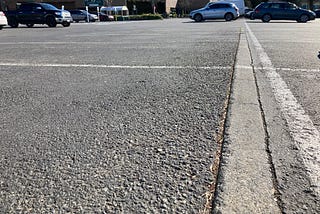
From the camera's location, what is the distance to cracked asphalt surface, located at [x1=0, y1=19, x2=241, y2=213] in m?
1.76

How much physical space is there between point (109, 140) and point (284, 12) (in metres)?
25.4

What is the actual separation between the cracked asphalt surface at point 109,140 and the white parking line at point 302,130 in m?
0.65

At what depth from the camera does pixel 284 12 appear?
79.5 feet

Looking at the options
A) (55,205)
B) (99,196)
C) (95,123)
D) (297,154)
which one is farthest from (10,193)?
(297,154)

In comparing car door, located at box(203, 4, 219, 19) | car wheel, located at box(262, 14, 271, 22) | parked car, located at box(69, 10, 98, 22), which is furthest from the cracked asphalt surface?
parked car, located at box(69, 10, 98, 22)

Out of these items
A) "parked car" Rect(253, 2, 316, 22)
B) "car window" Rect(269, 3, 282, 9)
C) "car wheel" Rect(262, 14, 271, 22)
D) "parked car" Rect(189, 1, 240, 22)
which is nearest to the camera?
"parked car" Rect(253, 2, 316, 22)

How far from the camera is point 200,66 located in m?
5.47

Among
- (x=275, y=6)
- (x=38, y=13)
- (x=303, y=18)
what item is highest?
(x=275, y=6)

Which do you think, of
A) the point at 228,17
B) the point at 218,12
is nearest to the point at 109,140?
the point at 218,12

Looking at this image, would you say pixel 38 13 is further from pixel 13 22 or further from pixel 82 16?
pixel 82 16

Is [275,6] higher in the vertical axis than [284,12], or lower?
higher

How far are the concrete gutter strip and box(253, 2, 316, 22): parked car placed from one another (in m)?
24.0

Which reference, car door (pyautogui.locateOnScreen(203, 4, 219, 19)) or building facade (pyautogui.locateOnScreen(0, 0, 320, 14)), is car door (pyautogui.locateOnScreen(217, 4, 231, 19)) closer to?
car door (pyautogui.locateOnScreen(203, 4, 219, 19))

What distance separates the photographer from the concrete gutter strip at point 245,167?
1.66 metres
